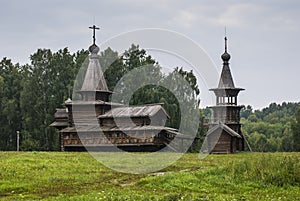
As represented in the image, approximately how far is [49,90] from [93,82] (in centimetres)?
1227

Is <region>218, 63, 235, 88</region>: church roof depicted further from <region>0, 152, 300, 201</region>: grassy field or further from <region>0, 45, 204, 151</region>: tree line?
<region>0, 152, 300, 201</region>: grassy field

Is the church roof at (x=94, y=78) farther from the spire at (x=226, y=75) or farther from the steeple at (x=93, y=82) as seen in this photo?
the spire at (x=226, y=75)

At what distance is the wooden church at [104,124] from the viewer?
4838cm

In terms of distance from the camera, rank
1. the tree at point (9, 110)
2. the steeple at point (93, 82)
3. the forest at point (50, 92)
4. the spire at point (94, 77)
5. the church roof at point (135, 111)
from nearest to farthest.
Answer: the church roof at point (135, 111)
the steeple at point (93, 82)
the spire at point (94, 77)
the forest at point (50, 92)
the tree at point (9, 110)

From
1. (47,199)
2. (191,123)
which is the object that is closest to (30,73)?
(191,123)

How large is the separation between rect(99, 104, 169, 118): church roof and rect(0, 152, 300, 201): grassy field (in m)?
22.9

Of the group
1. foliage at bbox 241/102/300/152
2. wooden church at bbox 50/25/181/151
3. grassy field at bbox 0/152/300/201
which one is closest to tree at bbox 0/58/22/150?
wooden church at bbox 50/25/181/151

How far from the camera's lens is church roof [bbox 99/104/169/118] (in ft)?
160

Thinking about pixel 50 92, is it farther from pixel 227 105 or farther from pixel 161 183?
pixel 161 183

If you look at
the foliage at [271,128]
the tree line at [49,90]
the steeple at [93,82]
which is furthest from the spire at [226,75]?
the foliage at [271,128]

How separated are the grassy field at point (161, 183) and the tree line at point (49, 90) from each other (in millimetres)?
35062

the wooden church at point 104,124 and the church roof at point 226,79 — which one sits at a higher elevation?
the church roof at point 226,79

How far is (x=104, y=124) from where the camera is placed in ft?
170

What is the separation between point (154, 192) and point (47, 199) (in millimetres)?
3867
